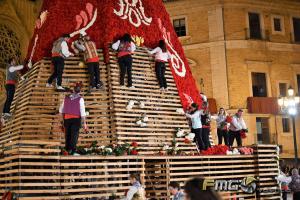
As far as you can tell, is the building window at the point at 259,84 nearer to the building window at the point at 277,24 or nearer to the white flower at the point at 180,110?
the building window at the point at 277,24

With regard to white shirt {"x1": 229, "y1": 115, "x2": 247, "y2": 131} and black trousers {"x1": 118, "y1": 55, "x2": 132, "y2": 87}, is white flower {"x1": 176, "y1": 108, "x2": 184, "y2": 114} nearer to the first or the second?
black trousers {"x1": 118, "y1": 55, "x2": 132, "y2": 87}

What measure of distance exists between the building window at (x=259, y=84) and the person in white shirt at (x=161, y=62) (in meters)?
16.4

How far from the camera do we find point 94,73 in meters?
13.2

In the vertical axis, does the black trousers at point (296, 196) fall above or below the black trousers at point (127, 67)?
below

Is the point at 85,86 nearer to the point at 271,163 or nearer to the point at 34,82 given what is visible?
the point at 34,82

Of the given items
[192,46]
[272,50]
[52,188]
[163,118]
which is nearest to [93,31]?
[163,118]

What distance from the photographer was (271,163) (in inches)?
552

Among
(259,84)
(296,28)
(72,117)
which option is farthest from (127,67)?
(296,28)

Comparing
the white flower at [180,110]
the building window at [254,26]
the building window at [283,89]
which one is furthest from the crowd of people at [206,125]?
the building window at [254,26]

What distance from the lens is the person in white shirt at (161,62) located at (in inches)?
568

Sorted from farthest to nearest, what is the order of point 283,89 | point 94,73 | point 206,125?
point 283,89 < point 206,125 < point 94,73

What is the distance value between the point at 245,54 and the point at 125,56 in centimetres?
1760

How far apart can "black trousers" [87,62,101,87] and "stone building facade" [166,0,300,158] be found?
53.8 ft

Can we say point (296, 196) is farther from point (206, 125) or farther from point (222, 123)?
point (222, 123)
